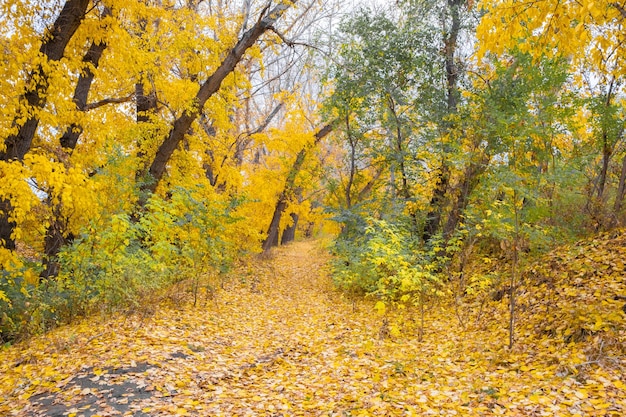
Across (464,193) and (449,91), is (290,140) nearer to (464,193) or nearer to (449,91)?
(449,91)

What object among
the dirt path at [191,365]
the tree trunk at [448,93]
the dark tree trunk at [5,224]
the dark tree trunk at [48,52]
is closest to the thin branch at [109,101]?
the dark tree trunk at [48,52]

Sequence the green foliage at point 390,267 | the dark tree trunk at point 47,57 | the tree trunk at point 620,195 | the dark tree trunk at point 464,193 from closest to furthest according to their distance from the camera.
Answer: the dark tree trunk at point 47,57 → the green foliage at point 390,267 → the tree trunk at point 620,195 → the dark tree trunk at point 464,193

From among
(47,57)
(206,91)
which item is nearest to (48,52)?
(47,57)

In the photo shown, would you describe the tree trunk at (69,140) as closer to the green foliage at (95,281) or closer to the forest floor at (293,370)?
the green foliage at (95,281)

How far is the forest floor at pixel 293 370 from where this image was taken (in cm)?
391

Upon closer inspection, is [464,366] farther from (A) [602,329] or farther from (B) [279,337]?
(B) [279,337]

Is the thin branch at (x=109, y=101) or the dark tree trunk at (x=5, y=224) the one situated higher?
the thin branch at (x=109, y=101)

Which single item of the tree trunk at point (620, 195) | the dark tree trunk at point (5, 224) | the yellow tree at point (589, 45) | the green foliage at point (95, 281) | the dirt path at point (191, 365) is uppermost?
the yellow tree at point (589, 45)

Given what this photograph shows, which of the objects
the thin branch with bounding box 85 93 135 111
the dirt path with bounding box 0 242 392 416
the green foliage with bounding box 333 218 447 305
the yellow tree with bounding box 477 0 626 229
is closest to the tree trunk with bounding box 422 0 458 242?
the green foliage with bounding box 333 218 447 305

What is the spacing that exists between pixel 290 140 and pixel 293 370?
29.5ft

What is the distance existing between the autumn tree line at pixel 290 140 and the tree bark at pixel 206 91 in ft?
0.13

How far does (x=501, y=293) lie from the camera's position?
7262mm

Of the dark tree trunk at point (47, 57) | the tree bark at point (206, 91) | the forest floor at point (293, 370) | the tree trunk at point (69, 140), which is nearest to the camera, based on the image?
the forest floor at point (293, 370)

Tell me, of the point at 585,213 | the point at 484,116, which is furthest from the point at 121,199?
the point at 585,213
